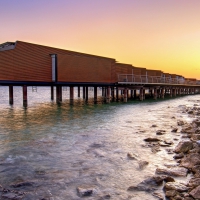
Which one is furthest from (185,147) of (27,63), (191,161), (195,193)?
(27,63)

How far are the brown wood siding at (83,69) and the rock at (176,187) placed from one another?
876 inches

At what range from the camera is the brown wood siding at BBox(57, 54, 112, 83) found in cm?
2664

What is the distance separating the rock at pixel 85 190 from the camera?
5375 millimetres

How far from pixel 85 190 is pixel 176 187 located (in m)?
2.25

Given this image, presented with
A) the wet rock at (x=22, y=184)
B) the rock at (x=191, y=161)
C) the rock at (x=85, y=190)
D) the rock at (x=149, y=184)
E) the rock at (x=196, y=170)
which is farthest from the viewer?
the rock at (x=191, y=161)

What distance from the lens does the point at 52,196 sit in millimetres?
5266

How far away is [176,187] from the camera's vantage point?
17.6 feet

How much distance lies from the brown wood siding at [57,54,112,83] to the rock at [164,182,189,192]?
22.3m

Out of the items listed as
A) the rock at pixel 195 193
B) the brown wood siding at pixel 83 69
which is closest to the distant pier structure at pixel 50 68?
the brown wood siding at pixel 83 69

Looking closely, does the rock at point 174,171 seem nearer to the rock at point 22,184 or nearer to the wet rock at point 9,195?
the rock at point 22,184

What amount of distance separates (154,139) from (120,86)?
2492cm

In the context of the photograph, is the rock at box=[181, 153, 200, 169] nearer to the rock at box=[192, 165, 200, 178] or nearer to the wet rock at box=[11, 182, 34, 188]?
the rock at box=[192, 165, 200, 178]

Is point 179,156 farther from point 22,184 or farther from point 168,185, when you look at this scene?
point 22,184

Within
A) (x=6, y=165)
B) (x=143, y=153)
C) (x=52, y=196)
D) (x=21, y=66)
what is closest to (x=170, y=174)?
(x=143, y=153)
